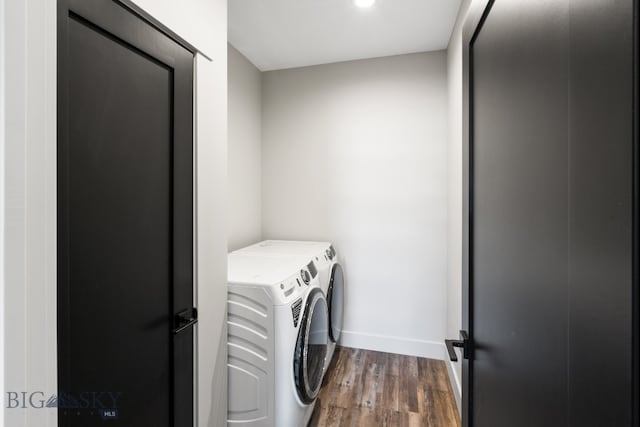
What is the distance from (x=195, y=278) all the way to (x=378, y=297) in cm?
182

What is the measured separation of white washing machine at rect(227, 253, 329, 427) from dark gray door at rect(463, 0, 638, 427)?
0.83 meters

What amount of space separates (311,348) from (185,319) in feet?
2.52

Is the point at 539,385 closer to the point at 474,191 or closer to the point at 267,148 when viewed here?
the point at 474,191

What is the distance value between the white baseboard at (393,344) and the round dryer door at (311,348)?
0.78 m

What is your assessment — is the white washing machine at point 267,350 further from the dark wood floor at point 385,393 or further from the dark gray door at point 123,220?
the dark wood floor at point 385,393

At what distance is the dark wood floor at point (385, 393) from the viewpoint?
1.80 meters

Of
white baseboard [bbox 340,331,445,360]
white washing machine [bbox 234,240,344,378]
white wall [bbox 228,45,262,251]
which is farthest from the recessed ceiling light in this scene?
white baseboard [bbox 340,331,445,360]

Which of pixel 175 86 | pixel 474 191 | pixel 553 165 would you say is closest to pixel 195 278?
pixel 175 86

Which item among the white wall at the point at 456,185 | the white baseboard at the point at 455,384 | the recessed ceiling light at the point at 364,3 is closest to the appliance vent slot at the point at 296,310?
the white wall at the point at 456,185

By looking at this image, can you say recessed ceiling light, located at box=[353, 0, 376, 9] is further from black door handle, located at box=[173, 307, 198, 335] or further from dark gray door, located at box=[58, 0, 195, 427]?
black door handle, located at box=[173, 307, 198, 335]

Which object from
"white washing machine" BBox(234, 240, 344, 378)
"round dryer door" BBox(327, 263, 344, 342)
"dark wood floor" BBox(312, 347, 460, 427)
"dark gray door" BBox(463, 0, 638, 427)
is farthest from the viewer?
"round dryer door" BBox(327, 263, 344, 342)

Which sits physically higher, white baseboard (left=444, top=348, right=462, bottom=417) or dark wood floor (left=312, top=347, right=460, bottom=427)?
white baseboard (left=444, top=348, right=462, bottom=417)

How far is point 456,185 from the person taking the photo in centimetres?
198

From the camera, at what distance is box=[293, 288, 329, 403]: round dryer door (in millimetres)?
1450
